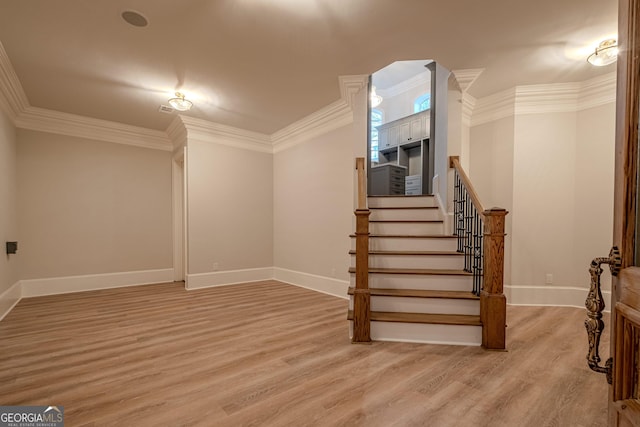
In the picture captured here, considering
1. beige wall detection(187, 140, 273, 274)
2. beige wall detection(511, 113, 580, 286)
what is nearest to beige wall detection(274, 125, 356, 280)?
beige wall detection(187, 140, 273, 274)

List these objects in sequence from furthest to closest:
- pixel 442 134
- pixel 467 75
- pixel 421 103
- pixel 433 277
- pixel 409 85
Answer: pixel 409 85 < pixel 421 103 < pixel 442 134 < pixel 467 75 < pixel 433 277

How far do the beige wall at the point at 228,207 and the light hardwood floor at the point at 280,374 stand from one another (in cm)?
171

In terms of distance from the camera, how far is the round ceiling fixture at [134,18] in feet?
7.41

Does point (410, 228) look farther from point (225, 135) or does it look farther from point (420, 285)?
point (225, 135)

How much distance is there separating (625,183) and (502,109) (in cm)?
366

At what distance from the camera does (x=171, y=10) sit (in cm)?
224

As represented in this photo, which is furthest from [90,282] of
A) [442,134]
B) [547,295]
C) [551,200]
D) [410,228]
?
[551,200]

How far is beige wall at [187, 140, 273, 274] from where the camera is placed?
464cm

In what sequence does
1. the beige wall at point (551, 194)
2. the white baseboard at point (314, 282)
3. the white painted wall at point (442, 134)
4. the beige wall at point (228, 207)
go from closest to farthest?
the beige wall at point (551, 194), the white painted wall at point (442, 134), the white baseboard at point (314, 282), the beige wall at point (228, 207)

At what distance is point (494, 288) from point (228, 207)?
4.18 m

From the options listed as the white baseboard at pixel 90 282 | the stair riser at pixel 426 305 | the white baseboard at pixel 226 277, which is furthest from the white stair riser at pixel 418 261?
the white baseboard at pixel 90 282

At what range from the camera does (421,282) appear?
2.84 meters

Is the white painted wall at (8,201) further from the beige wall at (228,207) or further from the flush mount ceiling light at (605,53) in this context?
the flush mount ceiling light at (605,53)

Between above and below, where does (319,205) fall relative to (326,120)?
below
